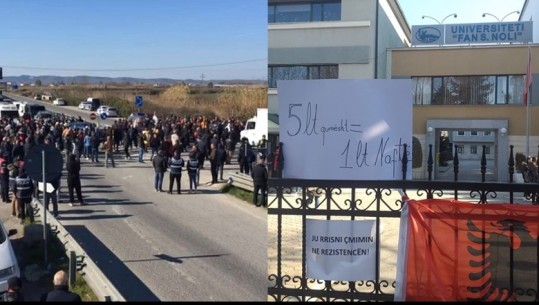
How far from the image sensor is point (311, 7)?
4.54 m

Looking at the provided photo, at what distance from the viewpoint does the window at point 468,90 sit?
4609 millimetres

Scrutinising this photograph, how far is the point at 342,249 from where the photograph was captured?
15.4ft

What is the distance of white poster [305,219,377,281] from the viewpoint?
4.67m

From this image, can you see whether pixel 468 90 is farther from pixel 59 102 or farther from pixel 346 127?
pixel 59 102

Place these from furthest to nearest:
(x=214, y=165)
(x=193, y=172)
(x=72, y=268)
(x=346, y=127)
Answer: (x=214, y=165) < (x=193, y=172) < (x=72, y=268) < (x=346, y=127)

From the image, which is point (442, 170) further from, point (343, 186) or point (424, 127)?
point (343, 186)

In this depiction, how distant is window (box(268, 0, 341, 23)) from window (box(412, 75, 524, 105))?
766 mm

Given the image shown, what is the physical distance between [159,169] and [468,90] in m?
11.6

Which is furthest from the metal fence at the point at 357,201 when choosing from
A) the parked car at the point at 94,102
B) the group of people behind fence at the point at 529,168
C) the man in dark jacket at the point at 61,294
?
the parked car at the point at 94,102

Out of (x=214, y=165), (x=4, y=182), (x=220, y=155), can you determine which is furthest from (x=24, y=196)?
(x=220, y=155)

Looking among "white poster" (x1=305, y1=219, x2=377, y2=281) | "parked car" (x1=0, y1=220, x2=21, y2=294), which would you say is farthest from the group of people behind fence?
"parked car" (x1=0, y1=220, x2=21, y2=294)

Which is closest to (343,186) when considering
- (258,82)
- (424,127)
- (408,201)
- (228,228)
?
(408,201)

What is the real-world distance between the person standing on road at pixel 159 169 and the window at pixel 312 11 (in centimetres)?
1106

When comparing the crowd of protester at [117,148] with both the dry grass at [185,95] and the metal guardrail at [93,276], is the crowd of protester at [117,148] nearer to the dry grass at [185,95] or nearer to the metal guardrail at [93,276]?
the metal guardrail at [93,276]
